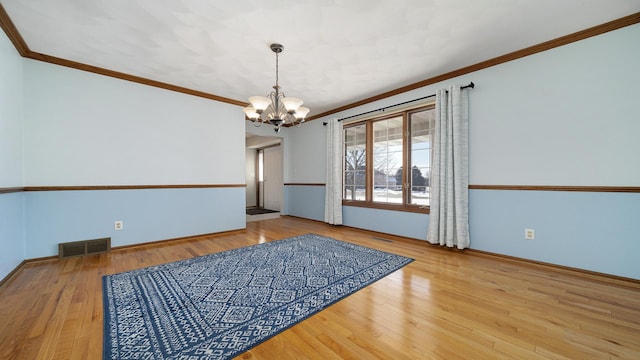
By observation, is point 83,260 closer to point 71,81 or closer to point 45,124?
point 45,124

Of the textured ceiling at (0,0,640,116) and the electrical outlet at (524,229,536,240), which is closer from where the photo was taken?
the textured ceiling at (0,0,640,116)

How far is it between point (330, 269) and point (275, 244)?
133 centimetres

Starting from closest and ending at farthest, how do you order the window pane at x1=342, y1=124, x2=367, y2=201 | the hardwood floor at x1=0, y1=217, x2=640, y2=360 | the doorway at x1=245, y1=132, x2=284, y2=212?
the hardwood floor at x1=0, y1=217, x2=640, y2=360, the window pane at x1=342, y1=124, x2=367, y2=201, the doorway at x1=245, y1=132, x2=284, y2=212

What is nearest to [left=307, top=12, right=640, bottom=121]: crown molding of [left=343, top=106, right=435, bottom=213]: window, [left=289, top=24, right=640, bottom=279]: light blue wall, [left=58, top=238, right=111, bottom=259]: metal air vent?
[left=289, top=24, right=640, bottom=279]: light blue wall

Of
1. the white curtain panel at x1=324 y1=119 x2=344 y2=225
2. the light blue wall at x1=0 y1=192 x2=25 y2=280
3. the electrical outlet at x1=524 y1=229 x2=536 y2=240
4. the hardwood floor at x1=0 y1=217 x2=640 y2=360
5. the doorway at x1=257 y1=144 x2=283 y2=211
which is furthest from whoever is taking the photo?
the doorway at x1=257 y1=144 x2=283 y2=211

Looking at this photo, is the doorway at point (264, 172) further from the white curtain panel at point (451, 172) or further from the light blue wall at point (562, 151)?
the light blue wall at point (562, 151)

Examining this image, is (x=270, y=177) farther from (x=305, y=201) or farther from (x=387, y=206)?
(x=387, y=206)

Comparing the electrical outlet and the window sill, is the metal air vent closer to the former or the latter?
the window sill

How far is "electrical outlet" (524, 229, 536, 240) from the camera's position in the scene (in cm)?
290

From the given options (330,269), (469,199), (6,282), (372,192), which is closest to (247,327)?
(330,269)

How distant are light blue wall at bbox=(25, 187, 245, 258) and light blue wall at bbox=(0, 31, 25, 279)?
18cm

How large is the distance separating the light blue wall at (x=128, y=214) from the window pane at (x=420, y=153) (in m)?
3.30

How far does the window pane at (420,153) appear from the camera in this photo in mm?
3898

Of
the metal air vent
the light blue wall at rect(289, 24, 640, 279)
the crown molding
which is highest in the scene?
the crown molding
